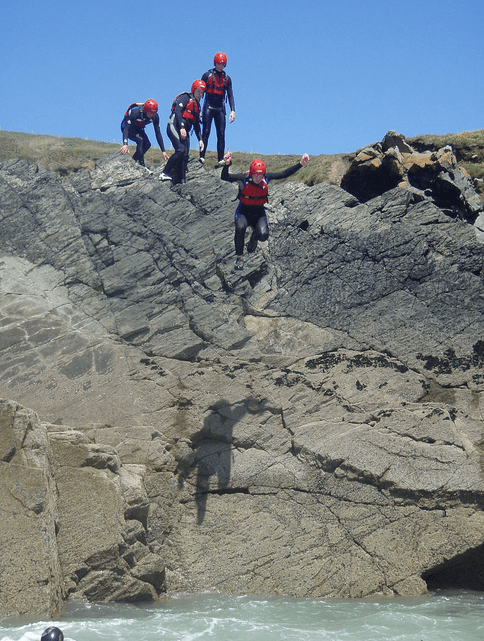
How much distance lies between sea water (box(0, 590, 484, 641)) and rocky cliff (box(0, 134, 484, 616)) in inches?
17.0

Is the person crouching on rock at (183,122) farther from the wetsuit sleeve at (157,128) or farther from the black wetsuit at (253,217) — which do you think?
the black wetsuit at (253,217)

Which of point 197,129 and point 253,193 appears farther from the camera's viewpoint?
point 197,129

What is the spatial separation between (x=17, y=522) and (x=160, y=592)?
3.74 meters

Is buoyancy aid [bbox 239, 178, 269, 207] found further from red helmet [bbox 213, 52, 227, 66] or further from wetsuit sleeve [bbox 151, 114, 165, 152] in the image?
wetsuit sleeve [bbox 151, 114, 165, 152]

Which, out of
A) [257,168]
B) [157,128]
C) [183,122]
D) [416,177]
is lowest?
[257,168]

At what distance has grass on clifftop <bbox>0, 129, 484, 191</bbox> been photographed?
2223 centimetres

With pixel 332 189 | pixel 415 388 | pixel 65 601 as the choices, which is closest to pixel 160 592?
pixel 65 601

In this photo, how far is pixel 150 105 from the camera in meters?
21.4

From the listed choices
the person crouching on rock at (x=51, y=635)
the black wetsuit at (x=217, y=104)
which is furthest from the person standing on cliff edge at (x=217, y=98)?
the person crouching on rock at (x=51, y=635)

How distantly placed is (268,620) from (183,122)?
12.4 meters

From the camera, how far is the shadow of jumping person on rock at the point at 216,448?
1683 centimetres

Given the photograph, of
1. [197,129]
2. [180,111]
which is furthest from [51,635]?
[197,129]

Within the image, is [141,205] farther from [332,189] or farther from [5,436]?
[5,436]

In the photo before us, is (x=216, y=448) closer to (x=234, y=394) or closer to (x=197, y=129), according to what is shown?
(x=234, y=394)
